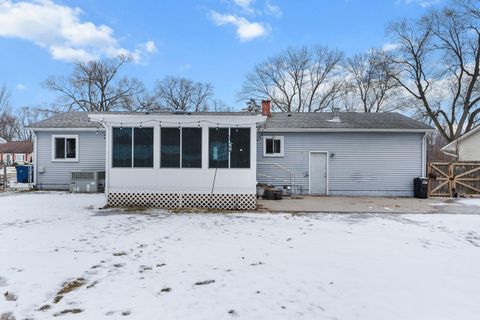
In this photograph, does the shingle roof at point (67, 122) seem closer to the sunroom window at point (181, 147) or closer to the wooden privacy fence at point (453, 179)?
the sunroom window at point (181, 147)

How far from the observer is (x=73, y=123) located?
15289 millimetres

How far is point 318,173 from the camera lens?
1452cm

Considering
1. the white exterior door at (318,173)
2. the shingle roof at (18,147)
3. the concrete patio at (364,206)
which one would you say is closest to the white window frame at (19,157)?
the shingle roof at (18,147)

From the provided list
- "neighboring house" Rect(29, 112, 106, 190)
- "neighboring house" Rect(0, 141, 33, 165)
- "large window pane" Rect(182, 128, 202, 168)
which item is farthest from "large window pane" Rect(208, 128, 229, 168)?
"neighboring house" Rect(0, 141, 33, 165)

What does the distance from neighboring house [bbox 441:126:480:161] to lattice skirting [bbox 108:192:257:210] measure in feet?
62.3

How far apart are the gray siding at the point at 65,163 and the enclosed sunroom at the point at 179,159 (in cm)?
533

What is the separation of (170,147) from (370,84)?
29.8 m

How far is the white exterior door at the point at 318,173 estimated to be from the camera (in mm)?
14492

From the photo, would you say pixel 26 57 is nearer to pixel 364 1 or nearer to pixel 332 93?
pixel 364 1

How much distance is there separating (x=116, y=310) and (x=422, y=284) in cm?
386

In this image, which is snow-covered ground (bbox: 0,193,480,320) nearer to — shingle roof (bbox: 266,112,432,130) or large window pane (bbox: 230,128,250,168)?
large window pane (bbox: 230,128,250,168)

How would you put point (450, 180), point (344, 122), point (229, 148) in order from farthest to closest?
point (344, 122) → point (450, 180) → point (229, 148)

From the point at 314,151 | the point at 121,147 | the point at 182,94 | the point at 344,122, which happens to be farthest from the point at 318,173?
the point at 182,94

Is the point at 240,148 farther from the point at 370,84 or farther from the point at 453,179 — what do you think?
the point at 370,84
